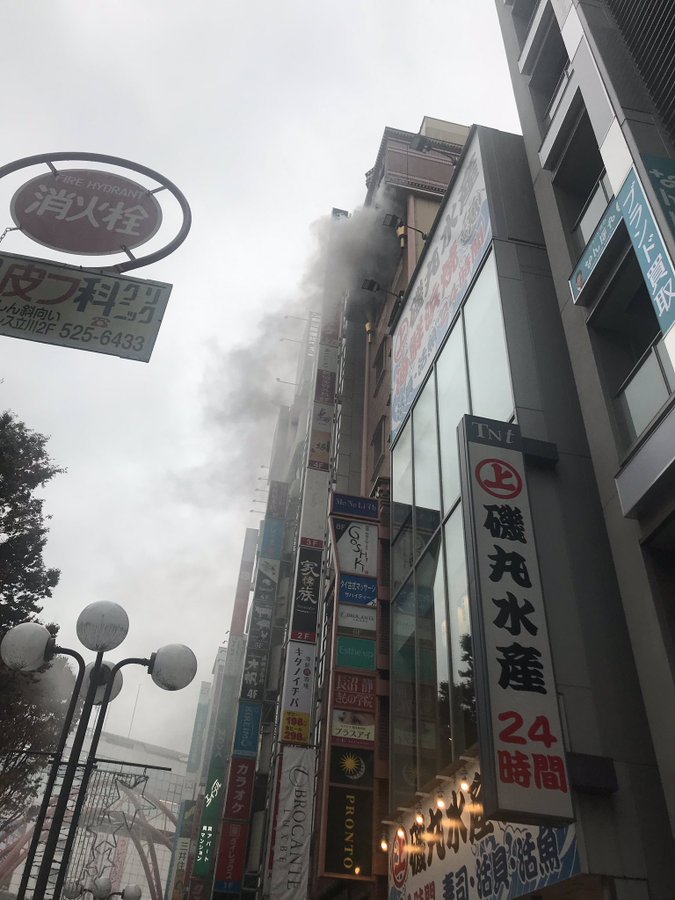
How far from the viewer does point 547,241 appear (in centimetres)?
1336

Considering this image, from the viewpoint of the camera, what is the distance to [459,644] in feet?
36.2

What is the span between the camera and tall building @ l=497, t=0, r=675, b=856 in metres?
8.41

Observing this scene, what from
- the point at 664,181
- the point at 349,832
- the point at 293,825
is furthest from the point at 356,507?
the point at 664,181

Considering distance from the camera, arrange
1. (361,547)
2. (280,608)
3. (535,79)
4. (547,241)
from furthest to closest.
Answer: (280,608), (361,547), (535,79), (547,241)

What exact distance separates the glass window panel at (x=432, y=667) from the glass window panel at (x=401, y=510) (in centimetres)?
126

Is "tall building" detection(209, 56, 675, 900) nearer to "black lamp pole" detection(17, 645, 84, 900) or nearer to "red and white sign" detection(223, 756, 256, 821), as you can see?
"black lamp pole" detection(17, 645, 84, 900)

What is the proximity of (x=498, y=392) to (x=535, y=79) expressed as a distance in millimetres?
9738

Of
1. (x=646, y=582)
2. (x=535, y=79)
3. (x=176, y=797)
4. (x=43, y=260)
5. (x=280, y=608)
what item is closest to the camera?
(x=43, y=260)

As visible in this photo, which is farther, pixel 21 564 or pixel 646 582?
pixel 21 564

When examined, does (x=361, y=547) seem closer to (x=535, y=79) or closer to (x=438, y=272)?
Result: (x=438, y=272)

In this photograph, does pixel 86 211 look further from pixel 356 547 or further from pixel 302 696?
pixel 302 696

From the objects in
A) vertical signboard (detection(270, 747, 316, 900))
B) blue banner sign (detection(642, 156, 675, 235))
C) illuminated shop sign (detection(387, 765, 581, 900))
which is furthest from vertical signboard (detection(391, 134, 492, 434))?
vertical signboard (detection(270, 747, 316, 900))

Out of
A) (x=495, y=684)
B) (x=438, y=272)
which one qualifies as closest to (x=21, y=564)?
(x=438, y=272)

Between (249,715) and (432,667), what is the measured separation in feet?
74.4
